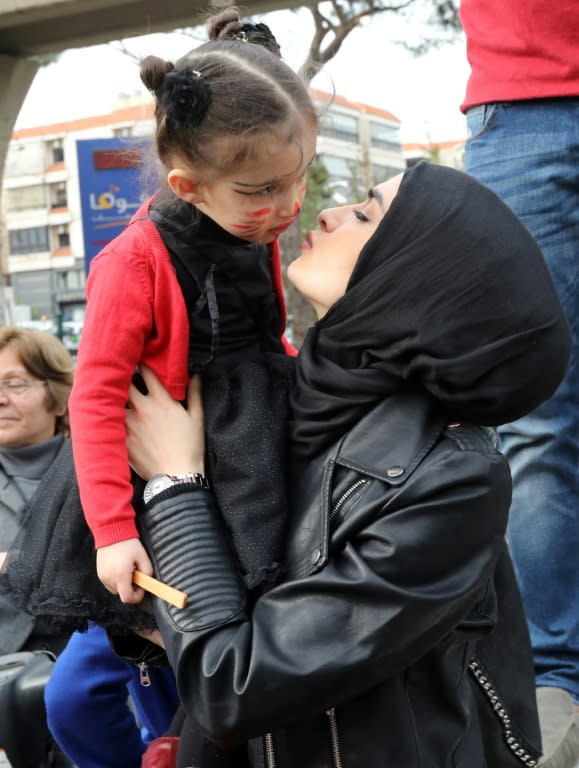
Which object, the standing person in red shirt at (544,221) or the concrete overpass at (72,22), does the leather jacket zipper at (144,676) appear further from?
the concrete overpass at (72,22)

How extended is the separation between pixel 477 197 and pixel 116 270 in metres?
0.66

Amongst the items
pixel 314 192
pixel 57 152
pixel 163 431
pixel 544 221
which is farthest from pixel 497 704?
pixel 57 152

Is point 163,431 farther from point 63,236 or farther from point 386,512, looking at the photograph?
point 63,236

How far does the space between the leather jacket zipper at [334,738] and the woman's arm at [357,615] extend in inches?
3.5

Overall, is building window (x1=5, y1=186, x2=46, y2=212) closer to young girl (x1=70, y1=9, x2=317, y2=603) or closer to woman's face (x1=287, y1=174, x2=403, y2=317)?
young girl (x1=70, y1=9, x2=317, y2=603)

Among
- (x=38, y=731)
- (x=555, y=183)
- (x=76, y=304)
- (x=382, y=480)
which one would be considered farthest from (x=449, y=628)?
(x=76, y=304)

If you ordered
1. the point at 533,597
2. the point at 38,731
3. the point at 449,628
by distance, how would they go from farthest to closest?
the point at 38,731 → the point at 533,597 → the point at 449,628

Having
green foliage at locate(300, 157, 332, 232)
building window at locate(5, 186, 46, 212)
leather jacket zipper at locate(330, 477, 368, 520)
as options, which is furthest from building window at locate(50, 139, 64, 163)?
leather jacket zipper at locate(330, 477, 368, 520)

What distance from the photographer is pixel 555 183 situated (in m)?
2.55

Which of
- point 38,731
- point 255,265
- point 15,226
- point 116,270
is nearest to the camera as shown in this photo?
point 116,270

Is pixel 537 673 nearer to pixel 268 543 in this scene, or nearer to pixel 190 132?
pixel 268 543

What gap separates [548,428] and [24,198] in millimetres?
→ 93047

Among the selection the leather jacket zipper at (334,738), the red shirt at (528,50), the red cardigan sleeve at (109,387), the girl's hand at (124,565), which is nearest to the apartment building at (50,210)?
the red shirt at (528,50)

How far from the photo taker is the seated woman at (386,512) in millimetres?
1606
